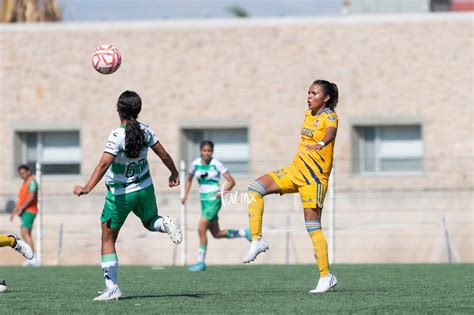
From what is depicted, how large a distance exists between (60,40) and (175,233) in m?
20.4

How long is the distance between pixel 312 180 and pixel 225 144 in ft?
63.0

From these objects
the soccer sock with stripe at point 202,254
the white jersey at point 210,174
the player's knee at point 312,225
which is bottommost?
the soccer sock with stripe at point 202,254

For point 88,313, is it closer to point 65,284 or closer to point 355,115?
point 65,284

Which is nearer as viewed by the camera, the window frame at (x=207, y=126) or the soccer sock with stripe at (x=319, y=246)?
the soccer sock with stripe at (x=319, y=246)

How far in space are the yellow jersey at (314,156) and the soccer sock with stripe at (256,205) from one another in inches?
13.4

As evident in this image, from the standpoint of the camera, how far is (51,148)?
102 feet

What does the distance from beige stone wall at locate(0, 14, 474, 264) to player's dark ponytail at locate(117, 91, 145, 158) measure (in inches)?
604

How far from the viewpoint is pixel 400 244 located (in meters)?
22.8

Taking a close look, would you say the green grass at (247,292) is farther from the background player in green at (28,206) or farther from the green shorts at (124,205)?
the background player in green at (28,206)

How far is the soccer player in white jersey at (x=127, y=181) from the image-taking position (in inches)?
418

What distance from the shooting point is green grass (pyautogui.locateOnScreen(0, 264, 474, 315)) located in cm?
991

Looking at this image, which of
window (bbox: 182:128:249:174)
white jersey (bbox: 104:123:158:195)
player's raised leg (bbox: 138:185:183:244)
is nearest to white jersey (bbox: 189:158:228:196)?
player's raised leg (bbox: 138:185:183:244)

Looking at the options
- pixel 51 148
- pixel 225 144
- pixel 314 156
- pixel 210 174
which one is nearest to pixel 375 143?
pixel 225 144

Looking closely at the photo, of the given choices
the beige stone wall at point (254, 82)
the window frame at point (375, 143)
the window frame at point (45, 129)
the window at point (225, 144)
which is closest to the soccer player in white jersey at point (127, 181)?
the beige stone wall at point (254, 82)
